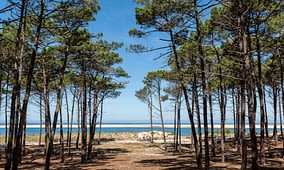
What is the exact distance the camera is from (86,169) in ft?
61.7

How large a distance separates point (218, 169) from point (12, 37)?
1343cm

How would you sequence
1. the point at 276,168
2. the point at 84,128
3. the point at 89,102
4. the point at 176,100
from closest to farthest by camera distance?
the point at 276,168
the point at 84,128
the point at 89,102
the point at 176,100

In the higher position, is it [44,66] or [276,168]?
[44,66]

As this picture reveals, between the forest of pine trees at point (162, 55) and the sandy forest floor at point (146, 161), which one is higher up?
A: the forest of pine trees at point (162, 55)

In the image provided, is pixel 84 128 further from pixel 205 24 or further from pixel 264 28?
pixel 264 28

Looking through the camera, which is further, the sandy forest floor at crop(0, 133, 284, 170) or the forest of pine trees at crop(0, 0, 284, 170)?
the sandy forest floor at crop(0, 133, 284, 170)

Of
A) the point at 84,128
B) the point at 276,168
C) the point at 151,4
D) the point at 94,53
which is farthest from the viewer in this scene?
the point at 84,128

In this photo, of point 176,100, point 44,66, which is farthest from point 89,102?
point 176,100

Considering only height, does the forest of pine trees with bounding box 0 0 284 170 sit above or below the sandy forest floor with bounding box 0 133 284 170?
above

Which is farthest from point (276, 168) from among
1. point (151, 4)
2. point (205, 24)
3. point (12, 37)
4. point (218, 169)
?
point (12, 37)

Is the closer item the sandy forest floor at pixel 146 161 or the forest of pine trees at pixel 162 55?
the forest of pine trees at pixel 162 55

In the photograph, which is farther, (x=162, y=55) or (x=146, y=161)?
(x=146, y=161)

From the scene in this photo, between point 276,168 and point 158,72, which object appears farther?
point 158,72

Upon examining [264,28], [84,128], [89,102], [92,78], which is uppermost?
[264,28]
